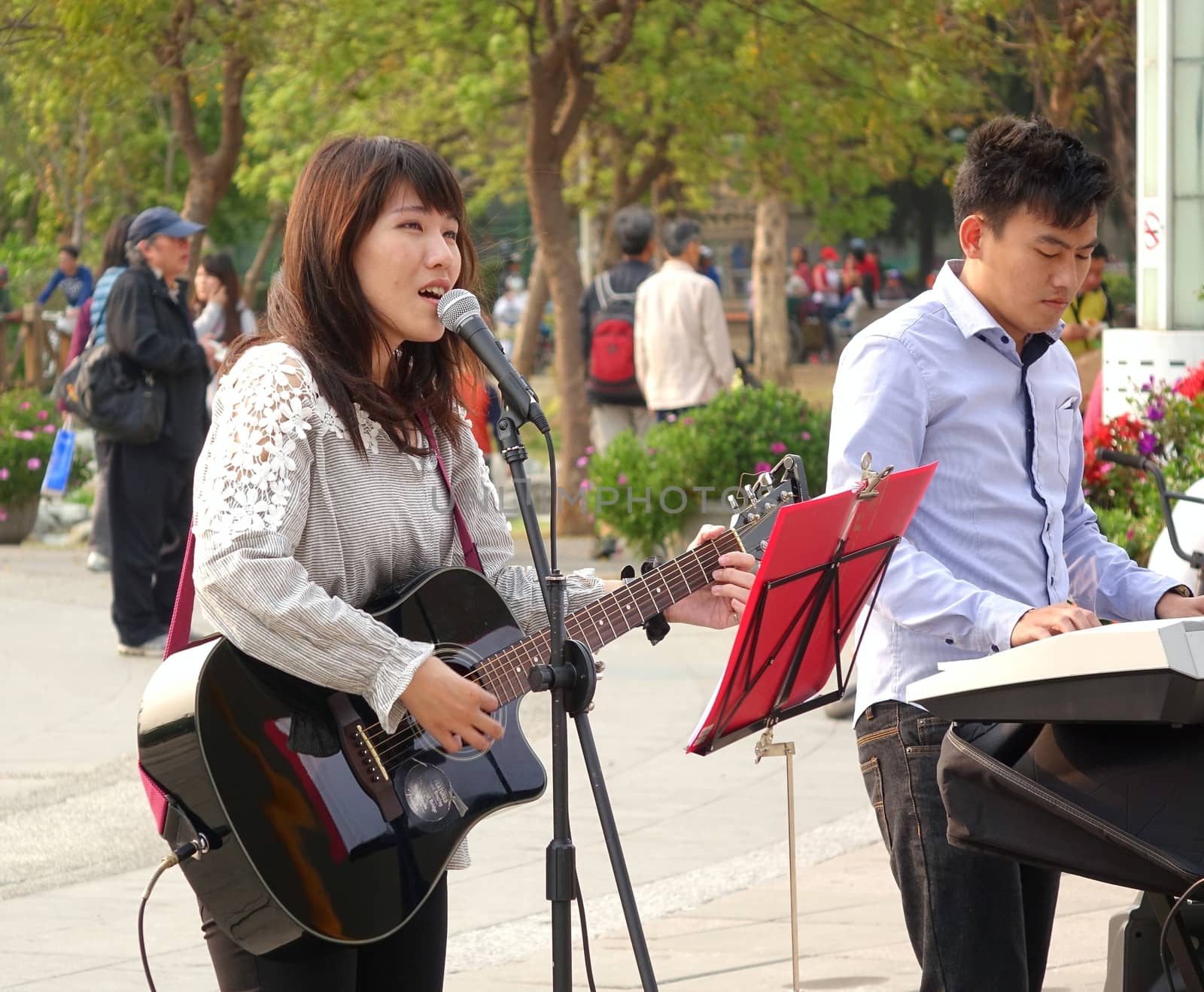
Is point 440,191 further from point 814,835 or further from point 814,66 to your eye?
point 814,66

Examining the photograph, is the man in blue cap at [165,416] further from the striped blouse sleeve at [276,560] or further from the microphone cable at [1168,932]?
the microphone cable at [1168,932]

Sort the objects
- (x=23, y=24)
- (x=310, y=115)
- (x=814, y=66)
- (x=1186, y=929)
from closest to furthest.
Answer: (x=1186, y=929) → (x=23, y=24) → (x=814, y=66) → (x=310, y=115)

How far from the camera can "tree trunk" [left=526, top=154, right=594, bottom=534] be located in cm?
1254

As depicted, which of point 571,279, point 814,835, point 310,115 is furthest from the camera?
point 310,115

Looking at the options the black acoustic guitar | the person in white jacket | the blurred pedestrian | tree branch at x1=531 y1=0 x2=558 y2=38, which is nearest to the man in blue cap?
the person in white jacket

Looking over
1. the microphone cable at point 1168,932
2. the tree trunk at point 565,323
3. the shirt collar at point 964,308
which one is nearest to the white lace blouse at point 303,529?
the shirt collar at point 964,308

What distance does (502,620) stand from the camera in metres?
3.22

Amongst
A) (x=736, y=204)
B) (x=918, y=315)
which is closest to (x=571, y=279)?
(x=918, y=315)

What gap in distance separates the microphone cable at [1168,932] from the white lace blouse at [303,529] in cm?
116

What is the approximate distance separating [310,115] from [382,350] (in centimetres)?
1695

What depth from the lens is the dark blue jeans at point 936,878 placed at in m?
3.14

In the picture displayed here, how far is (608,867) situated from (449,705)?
3179 mm

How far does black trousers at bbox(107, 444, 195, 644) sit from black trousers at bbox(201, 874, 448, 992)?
6.03 metres

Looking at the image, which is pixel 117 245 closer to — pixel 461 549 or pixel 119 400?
pixel 119 400
